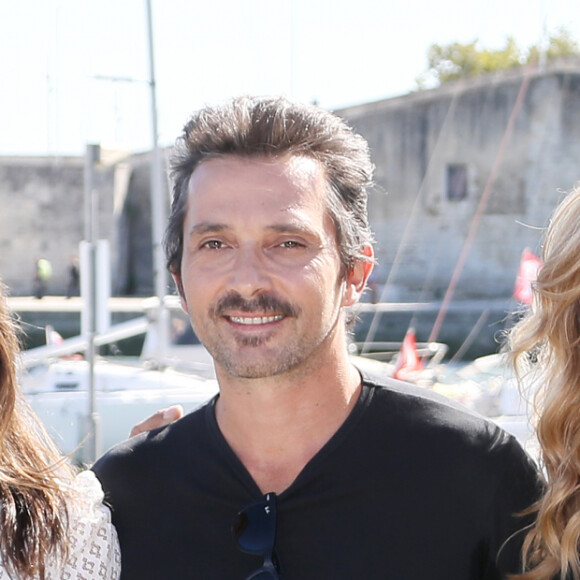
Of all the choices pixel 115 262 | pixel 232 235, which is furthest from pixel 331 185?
pixel 115 262

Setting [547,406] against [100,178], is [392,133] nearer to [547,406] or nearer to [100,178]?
[100,178]

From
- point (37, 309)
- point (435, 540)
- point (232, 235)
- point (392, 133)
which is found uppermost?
point (392, 133)

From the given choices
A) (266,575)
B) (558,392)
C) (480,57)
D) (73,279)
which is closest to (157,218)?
(558,392)

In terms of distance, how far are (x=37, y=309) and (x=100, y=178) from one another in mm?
6236

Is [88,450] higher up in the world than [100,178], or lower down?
lower down

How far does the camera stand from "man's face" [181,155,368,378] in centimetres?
209

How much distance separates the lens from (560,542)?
6.55 feet

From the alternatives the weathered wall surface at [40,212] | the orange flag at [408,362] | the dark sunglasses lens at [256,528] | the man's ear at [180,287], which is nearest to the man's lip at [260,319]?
the man's ear at [180,287]

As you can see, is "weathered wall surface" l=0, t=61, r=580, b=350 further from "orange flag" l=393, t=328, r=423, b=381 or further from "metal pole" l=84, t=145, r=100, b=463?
"metal pole" l=84, t=145, r=100, b=463

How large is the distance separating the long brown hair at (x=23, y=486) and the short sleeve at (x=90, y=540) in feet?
0.10

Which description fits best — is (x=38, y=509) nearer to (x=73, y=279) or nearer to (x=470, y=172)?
(x=470, y=172)

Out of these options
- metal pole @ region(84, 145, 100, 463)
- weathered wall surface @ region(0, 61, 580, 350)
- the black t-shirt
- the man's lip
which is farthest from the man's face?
weathered wall surface @ region(0, 61, 580, 350)

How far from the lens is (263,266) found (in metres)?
2.11

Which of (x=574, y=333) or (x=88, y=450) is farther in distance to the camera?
(x=88, y=450)
